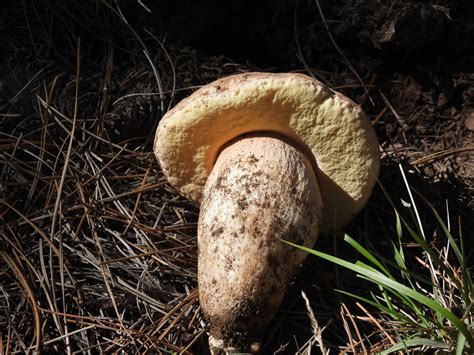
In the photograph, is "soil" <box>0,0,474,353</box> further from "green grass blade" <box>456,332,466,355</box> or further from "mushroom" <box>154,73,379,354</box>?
"green grass blade" <box>456,332,466,355</box>

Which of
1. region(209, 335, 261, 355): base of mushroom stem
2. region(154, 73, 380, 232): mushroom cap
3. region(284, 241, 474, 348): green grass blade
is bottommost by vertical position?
region(209, 335, 261, 355): base of mushroom stem

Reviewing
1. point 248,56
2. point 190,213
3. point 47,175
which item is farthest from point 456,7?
point 47,175

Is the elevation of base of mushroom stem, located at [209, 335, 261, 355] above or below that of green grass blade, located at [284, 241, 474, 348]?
below

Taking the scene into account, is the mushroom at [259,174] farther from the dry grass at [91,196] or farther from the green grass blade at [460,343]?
the green grass blade at [460,343]

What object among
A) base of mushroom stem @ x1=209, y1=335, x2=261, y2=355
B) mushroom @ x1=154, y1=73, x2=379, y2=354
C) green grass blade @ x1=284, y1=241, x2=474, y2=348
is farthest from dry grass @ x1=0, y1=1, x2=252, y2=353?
green grass blade @ x1=284, y1=241, x2=474, y2=348

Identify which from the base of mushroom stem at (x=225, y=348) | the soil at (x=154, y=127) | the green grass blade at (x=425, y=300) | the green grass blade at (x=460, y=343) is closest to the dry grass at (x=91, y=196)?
the soil at (x=154, y=127)

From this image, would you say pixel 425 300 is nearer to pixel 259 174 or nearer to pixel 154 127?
pixel 259 174

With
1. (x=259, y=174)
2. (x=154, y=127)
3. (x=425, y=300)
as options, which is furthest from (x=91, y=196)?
(x=425, y=300)

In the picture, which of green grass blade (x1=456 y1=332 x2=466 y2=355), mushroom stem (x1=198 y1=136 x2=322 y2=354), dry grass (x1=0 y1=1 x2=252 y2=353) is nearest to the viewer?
green grass blade (x1=456 y1=332 x2=466 y2=355)

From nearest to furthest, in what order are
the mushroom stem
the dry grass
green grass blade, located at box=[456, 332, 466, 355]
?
green grass blade, located at box=[456, 332, 466, 355]
the mushroom stem
the dry grass
